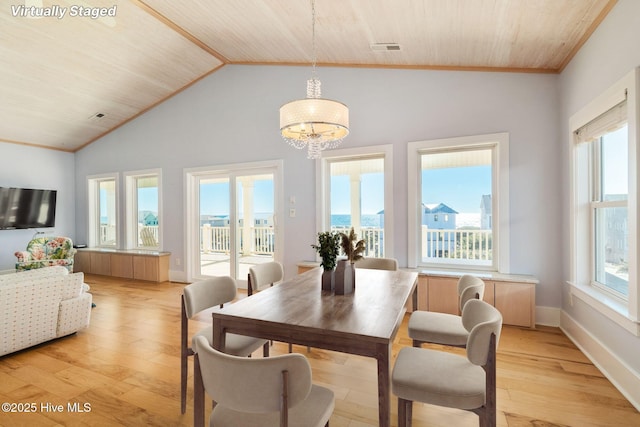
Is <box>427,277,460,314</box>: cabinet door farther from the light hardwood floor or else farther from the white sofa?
the white sofa

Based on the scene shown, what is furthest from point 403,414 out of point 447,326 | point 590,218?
point 590,218

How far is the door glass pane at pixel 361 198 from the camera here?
412 centimetres

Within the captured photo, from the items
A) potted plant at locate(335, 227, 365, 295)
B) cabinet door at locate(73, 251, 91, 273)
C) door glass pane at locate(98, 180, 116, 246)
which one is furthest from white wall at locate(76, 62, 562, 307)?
potted plant at locate(335, 227, 365, 295)

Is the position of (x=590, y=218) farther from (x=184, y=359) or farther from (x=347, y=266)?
(x=184, y=359)

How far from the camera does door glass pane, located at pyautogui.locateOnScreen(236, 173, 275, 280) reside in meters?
4.85

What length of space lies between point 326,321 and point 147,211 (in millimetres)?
5771

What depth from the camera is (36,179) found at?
20.3 feet

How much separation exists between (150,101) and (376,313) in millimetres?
5868

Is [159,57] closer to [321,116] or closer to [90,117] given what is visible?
[90,117]

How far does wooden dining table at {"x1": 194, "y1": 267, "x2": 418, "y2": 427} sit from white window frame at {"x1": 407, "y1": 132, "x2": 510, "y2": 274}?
1926mm

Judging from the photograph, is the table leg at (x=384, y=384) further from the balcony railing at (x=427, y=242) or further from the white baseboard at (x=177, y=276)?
the white baseboard at (x=177, y=276)

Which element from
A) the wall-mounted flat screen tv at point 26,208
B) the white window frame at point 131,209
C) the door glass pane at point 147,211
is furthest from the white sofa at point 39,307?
the wall-mounted flat screen tv at point 26,208

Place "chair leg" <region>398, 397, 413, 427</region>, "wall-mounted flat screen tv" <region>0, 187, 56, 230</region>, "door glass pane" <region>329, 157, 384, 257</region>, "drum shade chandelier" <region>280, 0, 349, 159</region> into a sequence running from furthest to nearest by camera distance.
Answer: "wall-mounted flat screen tv" <region>0, 187, 56, 230</region> → "door glass pane" <region>329, 157, 384, 257</region> → "drum shade chandelier" <region>280, 0, 349, 159</region> → "chair leg" <region>398, 397, 413, 427</region>

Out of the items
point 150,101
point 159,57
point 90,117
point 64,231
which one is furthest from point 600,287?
point 64,231
